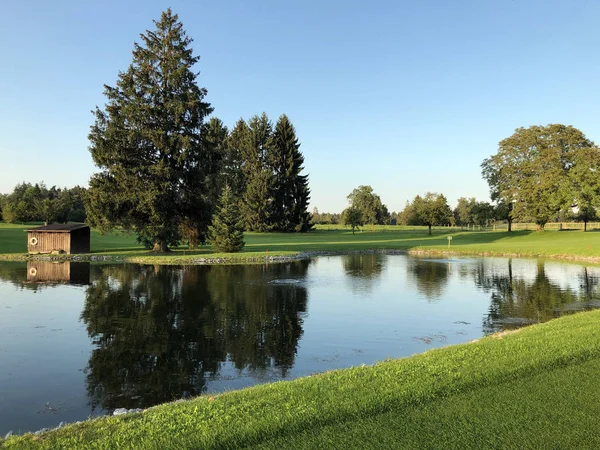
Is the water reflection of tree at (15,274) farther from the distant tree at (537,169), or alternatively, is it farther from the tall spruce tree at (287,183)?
the distant tree at (537,169)

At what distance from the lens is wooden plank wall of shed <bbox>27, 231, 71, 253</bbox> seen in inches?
1454

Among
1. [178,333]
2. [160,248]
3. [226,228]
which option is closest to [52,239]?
[160,248]

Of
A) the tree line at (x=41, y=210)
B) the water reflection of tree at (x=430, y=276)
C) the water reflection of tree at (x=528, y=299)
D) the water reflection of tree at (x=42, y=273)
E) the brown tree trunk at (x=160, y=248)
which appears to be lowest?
the water reflection of tree at (x=528, y=299)

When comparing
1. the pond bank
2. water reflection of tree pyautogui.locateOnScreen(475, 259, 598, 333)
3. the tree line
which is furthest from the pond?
the tree line

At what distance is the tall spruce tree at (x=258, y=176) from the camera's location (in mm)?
81250

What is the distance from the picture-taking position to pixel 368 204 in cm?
12531

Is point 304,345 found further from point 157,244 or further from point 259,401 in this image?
point 157,244

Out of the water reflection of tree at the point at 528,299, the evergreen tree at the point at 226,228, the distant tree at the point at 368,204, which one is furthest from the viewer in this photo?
the distant tree at the point at 368,204

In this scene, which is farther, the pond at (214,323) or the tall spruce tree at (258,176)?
the tall spruce tree at (258,176)

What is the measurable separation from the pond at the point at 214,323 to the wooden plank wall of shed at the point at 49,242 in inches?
401

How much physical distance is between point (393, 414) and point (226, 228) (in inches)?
1254

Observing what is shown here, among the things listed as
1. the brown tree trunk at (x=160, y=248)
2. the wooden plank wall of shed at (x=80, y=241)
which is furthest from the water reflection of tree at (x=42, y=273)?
the brown tree trunk at (x=160, y=248)

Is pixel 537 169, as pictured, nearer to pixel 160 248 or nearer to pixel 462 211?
pixel 160 248

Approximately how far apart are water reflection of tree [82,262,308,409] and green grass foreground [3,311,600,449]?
265cm
